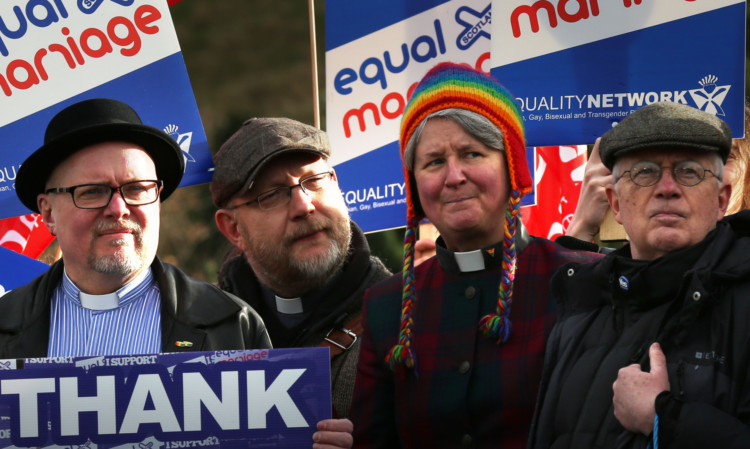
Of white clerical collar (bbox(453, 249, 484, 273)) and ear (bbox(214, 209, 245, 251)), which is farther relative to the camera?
A: ear (bbox(214, 209, 245, 251))

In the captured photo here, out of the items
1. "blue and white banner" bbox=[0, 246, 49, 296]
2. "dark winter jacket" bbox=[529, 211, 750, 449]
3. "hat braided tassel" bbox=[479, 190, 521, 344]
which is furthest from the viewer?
"blue and white banner" bbox=[0, 246, 49, 296]

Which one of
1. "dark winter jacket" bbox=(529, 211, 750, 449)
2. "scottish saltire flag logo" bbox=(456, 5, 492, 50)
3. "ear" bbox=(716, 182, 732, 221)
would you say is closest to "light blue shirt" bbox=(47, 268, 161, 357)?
"dark winter jacket" bbox=(529, 211, 750, 449)

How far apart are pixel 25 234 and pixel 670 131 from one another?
164 inches

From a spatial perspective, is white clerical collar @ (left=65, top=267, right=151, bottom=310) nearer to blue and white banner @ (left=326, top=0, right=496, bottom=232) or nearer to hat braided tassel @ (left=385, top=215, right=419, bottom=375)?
hat braided tassel @ (left=385, top=215, right=419, bottom=375)

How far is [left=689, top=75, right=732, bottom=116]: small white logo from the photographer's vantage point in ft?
16.2

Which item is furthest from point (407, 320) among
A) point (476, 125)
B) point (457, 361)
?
point (476, 125)

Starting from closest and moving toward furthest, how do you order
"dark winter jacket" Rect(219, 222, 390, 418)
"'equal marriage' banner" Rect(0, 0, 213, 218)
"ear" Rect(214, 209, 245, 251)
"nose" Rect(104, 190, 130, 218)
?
1. "nose" Rect(104, 190, 130, 218)
2. "dark winter jacket" Rect(219, 222, 390, 418)
3. "ear" Rect(214, 209, 245, 251)
4. "'equal marriage' banner" Rect(0, 0, 213, 218)

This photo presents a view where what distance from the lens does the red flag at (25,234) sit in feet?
21.8

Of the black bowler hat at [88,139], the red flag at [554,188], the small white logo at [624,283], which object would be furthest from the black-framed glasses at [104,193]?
the red flag at [554,188]

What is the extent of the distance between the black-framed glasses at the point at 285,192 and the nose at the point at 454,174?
113cm

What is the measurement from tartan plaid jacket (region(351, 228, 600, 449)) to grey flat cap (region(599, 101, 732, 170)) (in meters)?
0.53

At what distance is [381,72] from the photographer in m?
6.00

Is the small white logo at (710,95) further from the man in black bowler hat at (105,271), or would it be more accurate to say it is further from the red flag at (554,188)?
the man in black bowler hat at (105,271)

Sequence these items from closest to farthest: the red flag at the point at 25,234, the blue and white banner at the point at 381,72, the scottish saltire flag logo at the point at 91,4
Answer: the scottish saltire flag logo at the point at 91,4 < the blue and white banner at the point at 381,72 < the red flag at the point at 25,234
